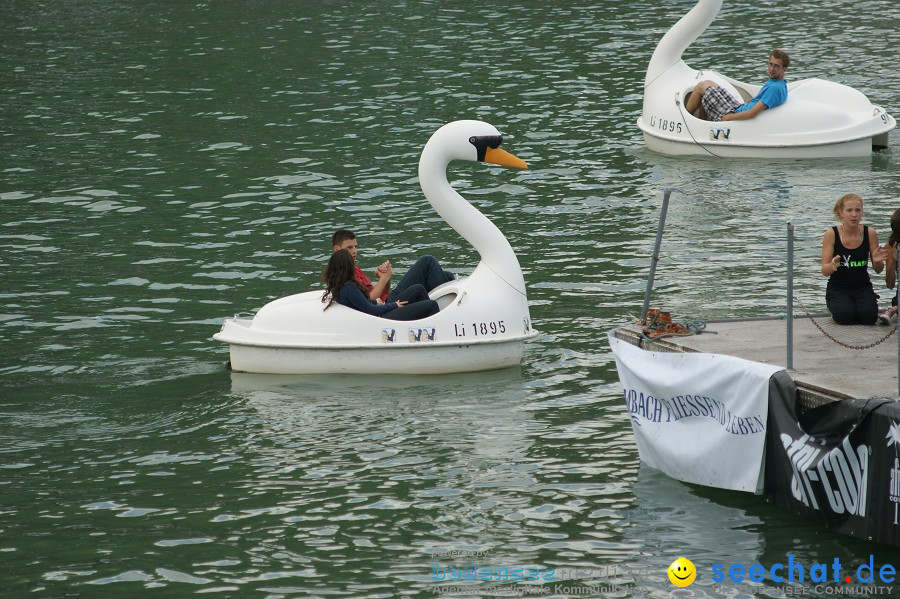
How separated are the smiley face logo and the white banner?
109cm

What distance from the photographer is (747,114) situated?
20.4 m

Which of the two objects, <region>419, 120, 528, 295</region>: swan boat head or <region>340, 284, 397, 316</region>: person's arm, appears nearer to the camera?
<region>340, 284, 397, 316</region>: person's arm

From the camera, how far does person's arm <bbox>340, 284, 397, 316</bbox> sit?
514 inches

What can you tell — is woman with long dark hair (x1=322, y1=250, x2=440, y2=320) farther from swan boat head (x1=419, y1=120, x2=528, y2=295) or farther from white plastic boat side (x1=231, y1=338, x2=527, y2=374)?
swan boat head (x1=419, y1=120, x2=528, y2=295)

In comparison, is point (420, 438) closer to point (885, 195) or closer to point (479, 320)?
point (479, 320)

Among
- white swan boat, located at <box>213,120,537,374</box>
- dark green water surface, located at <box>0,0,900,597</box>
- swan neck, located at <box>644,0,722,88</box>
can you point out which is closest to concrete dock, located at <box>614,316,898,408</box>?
dark green water surface, located at <box>0,0,900,597</box>

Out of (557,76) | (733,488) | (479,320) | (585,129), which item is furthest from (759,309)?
(557,76)

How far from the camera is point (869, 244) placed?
37.0ft

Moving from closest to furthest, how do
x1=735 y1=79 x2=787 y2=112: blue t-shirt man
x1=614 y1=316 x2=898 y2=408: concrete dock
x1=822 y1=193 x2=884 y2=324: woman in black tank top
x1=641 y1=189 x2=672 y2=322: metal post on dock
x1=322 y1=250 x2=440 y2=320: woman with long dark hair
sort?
x1=614 y1=316 x2=898 y2=408: concrete dock, x1=641 y1=189 x2=672 y2=322: metal post on dock, x1=822 y1=193 x2=884 y2=324: woman in black tank top, x1=322 y1=250 x2=440 y2=320: woman with long dark hair, x1=735 y1=79 x2=787 y2=112: blue t-shirt man

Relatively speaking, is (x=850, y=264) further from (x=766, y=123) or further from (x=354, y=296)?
(x=766, y=123)

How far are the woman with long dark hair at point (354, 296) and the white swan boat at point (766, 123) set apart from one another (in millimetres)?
8932

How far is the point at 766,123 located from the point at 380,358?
9.80 meters

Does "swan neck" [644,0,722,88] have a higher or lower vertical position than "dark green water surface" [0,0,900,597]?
higher

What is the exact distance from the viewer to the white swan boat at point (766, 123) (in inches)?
795
